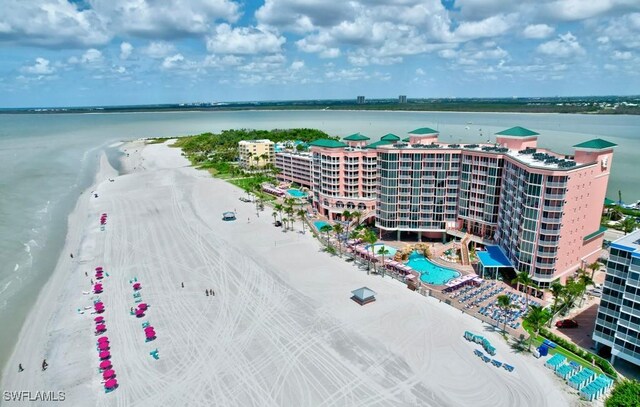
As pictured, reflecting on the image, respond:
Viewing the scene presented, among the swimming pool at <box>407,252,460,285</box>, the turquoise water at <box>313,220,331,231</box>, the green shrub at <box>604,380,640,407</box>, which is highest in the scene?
the turquoise water at <box>313,220,331,231</box>

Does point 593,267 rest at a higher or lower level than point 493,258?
higher

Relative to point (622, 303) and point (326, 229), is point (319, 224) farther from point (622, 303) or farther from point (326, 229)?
point (622, 303)

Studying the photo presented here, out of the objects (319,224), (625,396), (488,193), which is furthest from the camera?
(319,224)

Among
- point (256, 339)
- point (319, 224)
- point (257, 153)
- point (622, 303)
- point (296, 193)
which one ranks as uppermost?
point (257, 153)

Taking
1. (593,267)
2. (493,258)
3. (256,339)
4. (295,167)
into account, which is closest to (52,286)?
(256,339)

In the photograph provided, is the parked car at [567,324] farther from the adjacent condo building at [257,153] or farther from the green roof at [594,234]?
the adjacent condo building at [257,153]

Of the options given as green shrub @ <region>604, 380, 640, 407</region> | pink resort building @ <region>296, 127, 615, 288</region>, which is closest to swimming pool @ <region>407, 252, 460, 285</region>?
pink resort building @ <region>296, 127, 615, 288</region>

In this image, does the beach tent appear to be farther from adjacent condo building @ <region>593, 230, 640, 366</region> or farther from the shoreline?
the shoreline
